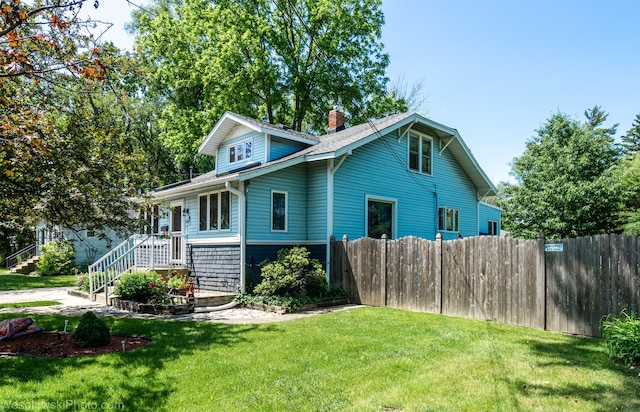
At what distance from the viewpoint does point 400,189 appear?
15648mm

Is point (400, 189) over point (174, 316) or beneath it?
over

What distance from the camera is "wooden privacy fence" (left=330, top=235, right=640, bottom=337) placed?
730 centimetres

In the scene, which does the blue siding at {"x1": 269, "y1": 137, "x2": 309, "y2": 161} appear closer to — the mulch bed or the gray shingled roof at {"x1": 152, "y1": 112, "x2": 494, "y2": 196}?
the gray shingled roof at {"x1": 152, "y1": 112, "x2": 494, "y2": 196}

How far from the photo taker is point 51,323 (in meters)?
8.43

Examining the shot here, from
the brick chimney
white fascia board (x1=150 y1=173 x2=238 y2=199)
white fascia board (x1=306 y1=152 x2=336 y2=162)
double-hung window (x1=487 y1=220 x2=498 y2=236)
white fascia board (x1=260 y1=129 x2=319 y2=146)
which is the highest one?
the brick chimney

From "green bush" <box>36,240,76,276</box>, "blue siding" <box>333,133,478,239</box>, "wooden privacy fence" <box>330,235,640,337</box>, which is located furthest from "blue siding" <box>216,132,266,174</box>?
"green bush" <box>36,240,76,276</box>

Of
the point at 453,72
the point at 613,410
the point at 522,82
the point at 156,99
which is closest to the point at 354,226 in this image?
the point at 453,72

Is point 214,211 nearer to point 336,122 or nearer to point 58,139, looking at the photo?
point 58,139

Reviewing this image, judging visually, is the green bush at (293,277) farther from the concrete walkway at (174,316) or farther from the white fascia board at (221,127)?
the white fascia board at (221,127)

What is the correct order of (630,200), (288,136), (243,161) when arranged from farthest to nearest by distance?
(630,200) → (243,161) → (288,136)

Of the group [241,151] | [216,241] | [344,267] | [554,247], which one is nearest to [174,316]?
[216,241]

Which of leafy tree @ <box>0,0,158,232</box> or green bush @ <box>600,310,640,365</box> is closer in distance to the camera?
green bush @ <box>600,310,640,365</box>

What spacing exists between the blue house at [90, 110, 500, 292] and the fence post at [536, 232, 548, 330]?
6217 mm

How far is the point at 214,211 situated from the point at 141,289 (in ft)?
11.5
